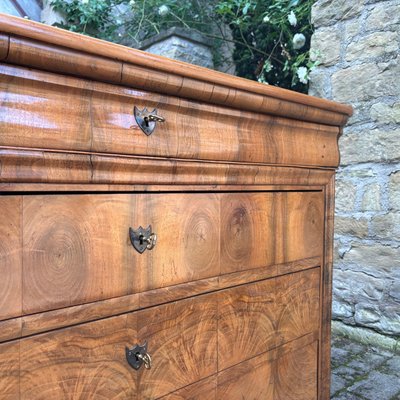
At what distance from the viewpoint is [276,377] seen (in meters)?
1.06

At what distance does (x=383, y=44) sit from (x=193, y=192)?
146 centimetres

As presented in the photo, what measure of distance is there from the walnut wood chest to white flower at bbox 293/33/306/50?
1217 mm

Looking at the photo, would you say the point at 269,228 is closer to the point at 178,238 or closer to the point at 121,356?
the point at 178,238

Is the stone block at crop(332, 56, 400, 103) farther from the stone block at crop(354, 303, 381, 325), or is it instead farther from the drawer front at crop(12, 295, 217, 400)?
the drawer front at crop(12, 295, 217, 400)

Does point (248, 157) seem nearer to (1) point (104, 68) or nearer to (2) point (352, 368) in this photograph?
(1) point (104, 68)

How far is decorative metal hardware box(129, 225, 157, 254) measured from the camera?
75 cm

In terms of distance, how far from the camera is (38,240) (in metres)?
0.64

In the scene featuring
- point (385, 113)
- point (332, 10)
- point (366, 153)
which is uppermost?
point (332, 10)

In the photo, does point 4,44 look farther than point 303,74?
No

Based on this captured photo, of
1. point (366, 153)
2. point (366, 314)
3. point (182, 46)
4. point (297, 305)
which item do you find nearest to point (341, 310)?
point (366, 314)

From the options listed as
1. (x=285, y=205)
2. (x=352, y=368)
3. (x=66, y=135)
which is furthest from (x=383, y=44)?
(x=66, y=135)

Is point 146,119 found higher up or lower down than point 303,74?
lower down

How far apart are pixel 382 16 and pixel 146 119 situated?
1.58 metres

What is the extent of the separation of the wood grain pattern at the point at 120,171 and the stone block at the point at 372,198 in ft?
3.41
